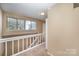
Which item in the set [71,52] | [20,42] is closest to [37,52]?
[20,42]

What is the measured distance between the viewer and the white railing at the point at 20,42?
1.19 metres

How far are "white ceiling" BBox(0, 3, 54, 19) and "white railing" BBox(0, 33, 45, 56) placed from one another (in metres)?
0.27

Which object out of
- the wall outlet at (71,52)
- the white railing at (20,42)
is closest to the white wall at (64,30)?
the wall outlet at (71,52)

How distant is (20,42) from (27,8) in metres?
0.41

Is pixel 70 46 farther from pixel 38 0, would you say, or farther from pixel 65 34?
pixel 38 0

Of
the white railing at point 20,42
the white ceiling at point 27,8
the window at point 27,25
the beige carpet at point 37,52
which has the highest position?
the white ceiling at point 27,8

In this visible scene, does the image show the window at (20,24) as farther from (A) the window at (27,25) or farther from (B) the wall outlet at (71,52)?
(B) the wall outlet at (71,52)

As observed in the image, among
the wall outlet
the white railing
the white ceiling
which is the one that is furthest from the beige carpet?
the white ceiling

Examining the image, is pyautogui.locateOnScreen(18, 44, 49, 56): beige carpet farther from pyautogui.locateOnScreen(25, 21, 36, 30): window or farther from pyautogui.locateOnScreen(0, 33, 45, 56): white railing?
pyautogui.locateOnScreen(25, 21, 36, 30): window

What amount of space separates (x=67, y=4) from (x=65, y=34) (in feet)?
1.08

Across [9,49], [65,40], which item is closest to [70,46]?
[65,40]

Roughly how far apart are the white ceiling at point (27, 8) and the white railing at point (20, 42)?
265 millimetres

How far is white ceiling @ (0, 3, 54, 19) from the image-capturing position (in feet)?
3.85

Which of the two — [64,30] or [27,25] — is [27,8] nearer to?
[27,25]
